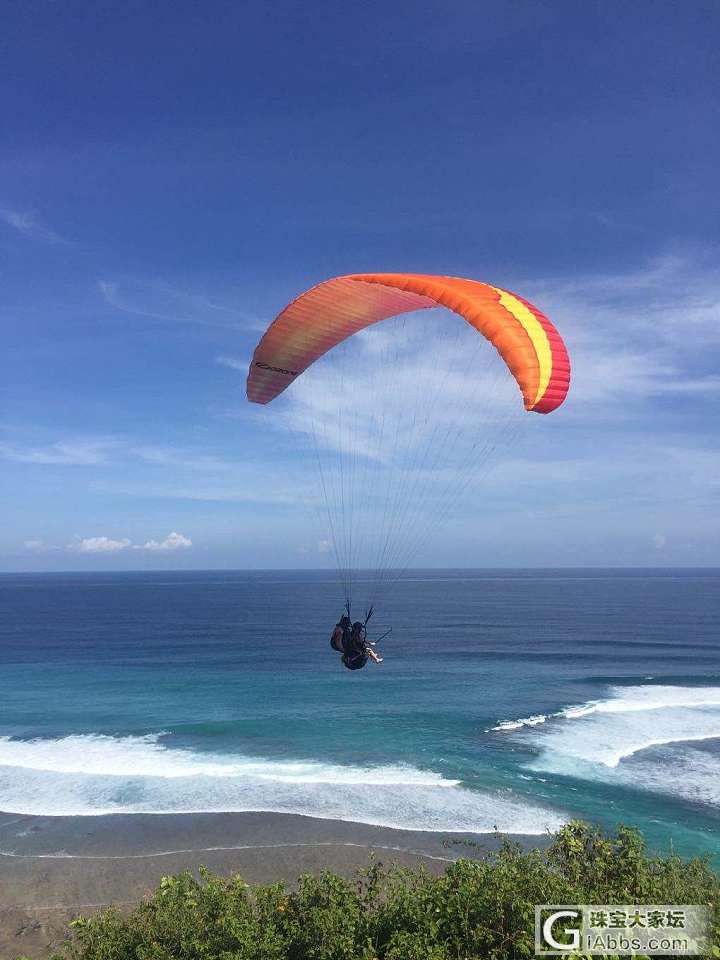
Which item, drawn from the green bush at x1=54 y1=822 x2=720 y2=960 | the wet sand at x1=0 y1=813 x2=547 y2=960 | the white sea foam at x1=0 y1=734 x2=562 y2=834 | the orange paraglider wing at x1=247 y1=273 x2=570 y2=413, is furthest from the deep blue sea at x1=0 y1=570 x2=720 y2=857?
the orange paraglider wing at x1=247 y1=273 x2=570 y2=413

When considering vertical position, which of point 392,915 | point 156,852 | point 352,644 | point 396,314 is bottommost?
point 156,852

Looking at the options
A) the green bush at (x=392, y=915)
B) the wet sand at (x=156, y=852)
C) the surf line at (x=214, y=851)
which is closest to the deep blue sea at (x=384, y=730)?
the wet sand at (x=156, y=852)

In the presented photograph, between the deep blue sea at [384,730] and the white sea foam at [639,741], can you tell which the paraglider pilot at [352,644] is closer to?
the deep blue sea at [384,730]

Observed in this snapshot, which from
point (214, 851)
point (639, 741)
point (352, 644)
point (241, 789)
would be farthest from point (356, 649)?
point (639, 741)

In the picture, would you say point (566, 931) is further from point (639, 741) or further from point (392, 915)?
point (639, 741)

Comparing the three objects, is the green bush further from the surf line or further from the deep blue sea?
the deep blue sea

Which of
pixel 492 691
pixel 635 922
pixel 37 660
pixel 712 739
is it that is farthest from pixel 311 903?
pixel 37 660

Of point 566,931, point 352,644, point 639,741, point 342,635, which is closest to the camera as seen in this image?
point 566,931
